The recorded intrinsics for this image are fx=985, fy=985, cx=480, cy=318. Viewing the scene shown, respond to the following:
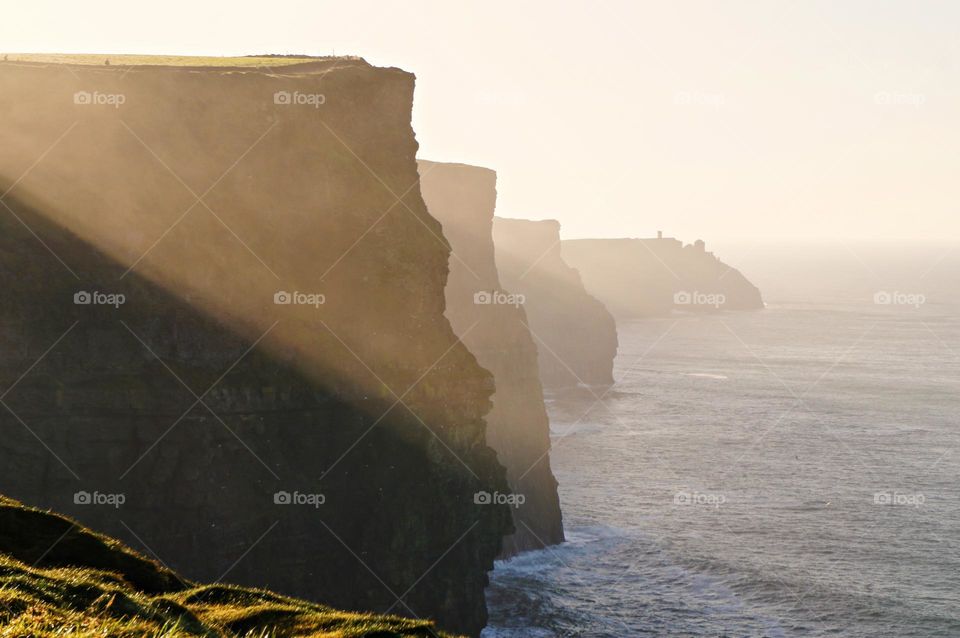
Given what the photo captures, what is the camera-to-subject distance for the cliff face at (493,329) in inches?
3287

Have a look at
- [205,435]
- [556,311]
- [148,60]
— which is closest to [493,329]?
[148,60]

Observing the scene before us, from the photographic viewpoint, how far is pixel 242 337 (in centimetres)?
4500

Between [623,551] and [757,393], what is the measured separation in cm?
7329

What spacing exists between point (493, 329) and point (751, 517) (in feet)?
89.6

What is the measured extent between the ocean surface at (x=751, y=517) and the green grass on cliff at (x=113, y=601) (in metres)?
39.8

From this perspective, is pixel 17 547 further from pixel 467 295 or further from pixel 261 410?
pixel 467 295

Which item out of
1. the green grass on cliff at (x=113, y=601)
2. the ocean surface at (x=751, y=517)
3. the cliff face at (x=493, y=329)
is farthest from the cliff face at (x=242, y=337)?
the cliff face at (x=493, y=329)

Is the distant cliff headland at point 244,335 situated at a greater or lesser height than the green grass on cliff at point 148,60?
lesser

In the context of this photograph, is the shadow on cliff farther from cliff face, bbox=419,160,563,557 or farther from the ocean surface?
cliff face, bbox=419,160,563,557

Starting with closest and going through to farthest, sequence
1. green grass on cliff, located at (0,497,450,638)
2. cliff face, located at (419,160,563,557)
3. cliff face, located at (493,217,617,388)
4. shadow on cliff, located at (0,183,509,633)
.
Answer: green grass on cliff, located at (0,497,450,638)
shadow on cliff, located at (0,183,509,633)
cliff face, located at (419,160,563,557)
cliff face, located at (493,217,617,388)

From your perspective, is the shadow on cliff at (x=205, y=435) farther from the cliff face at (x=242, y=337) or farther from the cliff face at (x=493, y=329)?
the cliff face at (x=493, y=329)

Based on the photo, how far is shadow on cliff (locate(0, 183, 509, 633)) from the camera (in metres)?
41.8

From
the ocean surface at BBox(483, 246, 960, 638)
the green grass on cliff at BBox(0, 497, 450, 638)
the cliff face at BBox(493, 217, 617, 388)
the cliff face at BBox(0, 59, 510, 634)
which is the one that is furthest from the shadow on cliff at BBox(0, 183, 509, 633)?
the cliff face at BBox(493, 217, 617, 388)

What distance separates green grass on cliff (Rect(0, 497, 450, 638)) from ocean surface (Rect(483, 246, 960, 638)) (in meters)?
39.8
